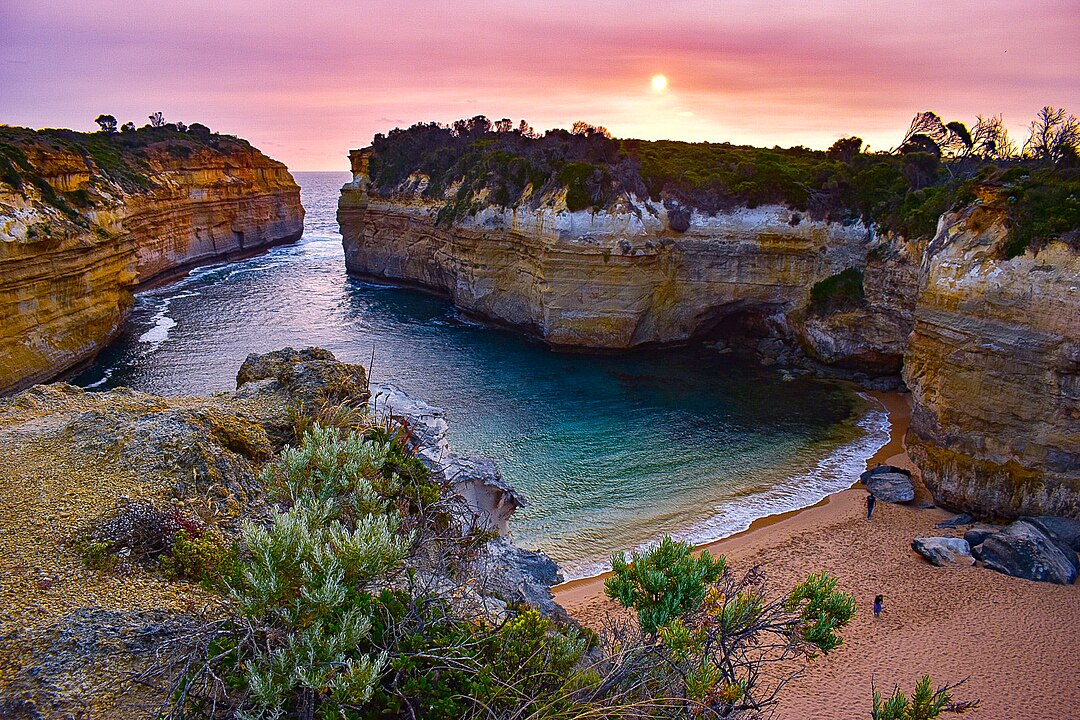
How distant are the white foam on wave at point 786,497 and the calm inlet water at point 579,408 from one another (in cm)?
6

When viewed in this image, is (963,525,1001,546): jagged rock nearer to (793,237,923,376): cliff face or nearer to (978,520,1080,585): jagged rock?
(978,520,1080,585): jagged rock

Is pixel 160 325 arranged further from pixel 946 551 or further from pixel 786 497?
pixel 946 551

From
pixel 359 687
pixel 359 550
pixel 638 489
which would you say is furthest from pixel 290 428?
pixel 638 489

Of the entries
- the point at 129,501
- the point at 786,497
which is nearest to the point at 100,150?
the point at 129,501

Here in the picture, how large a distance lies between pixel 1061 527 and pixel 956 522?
6.82 feet

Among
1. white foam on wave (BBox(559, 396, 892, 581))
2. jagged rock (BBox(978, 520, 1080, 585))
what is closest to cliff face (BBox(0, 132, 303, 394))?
white foam on wave (BBox(559, 396, 892, 581))

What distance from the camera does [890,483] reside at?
57.9 feet

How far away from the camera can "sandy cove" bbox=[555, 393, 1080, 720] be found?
10664 millimetres

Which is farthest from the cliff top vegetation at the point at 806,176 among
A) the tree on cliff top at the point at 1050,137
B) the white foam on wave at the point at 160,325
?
the white foam on wave at the point at 160,325

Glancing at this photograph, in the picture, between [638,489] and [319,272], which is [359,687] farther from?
[319,272]

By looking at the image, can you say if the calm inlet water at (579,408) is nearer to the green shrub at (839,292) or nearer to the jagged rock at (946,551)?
the jagged rock at (946,551)

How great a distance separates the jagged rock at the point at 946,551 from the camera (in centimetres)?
1428

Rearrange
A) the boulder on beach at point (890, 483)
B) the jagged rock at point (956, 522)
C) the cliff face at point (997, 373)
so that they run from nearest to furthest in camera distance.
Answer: the cliff face at point (997, 373)
the jagged rock at point (956, 522)
the boulder on beach at point (890, 483)

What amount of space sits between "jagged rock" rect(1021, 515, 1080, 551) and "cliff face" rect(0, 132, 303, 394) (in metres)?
30.0
